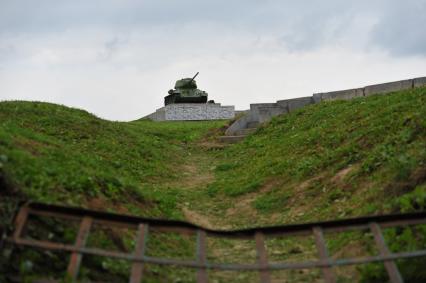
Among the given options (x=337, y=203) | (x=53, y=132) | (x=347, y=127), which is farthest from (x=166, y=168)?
(x=337, y=203)

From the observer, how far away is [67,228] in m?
5.61

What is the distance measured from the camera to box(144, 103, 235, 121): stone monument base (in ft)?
101

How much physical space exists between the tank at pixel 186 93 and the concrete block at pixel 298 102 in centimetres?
1217

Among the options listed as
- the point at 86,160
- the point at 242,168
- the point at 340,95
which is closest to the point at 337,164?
the point at 242,168

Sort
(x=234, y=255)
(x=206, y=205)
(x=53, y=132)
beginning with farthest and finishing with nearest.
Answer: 1. (x=53, y=132)
2. (x=206, y=205)
3. (x=234, y=255)

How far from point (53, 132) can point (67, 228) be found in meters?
9.76

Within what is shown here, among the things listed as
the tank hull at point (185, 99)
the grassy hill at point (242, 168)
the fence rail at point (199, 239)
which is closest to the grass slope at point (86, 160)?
the grassy hill at point (242, 168)

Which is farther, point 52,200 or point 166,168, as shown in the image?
point 166,168

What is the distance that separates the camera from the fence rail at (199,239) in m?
4.90

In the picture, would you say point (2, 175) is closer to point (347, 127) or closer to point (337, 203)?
point (337, 203)

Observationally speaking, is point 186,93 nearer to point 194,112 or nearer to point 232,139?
point 194,112

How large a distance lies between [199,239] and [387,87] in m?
15.8

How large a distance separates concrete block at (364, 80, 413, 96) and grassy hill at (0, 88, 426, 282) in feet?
5.48

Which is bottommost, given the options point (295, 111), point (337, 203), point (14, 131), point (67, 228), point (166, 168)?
point (67, 228)
